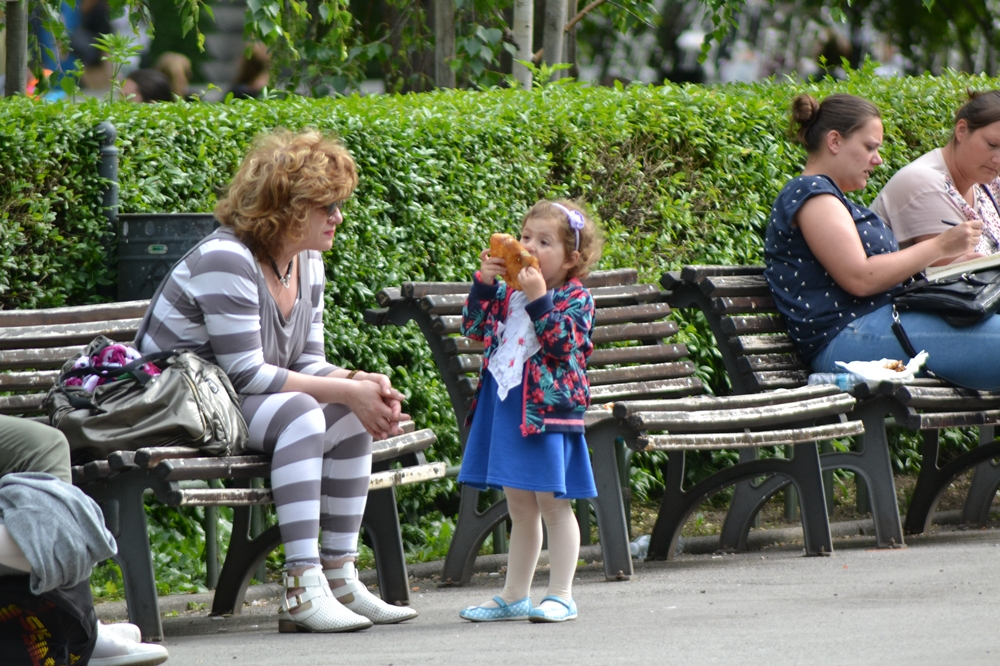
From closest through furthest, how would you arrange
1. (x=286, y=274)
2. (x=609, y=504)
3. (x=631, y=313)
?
1. (x=286, y=274)
2. (x=609, y=504)
3. (x=631, y=313)

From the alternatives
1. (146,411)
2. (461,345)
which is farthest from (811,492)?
(146,411)

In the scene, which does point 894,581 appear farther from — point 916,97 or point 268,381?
point 916,97

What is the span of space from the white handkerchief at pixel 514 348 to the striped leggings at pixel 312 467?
41 cm

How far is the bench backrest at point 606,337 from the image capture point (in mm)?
5133

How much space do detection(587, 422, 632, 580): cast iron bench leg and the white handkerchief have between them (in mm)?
649

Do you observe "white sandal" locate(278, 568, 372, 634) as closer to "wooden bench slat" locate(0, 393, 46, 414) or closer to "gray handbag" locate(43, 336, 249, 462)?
"gray handbag" locate(43, 336, 249, 462)

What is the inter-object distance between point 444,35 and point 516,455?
5096 mm

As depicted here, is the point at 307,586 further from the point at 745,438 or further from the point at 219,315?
the point at 745,438

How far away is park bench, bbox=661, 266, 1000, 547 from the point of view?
18.5 ft

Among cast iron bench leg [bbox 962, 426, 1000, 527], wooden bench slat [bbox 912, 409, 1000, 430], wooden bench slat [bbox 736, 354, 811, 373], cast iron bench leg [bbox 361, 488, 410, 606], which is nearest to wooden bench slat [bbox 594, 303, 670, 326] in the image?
wooden bench slat [bbox 736, 354, 811, 373]

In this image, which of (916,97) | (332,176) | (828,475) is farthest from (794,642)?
(916,97)

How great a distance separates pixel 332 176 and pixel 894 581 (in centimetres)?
213

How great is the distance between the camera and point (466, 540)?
17.0ft

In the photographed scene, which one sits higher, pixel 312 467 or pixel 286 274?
pixel 286 274
